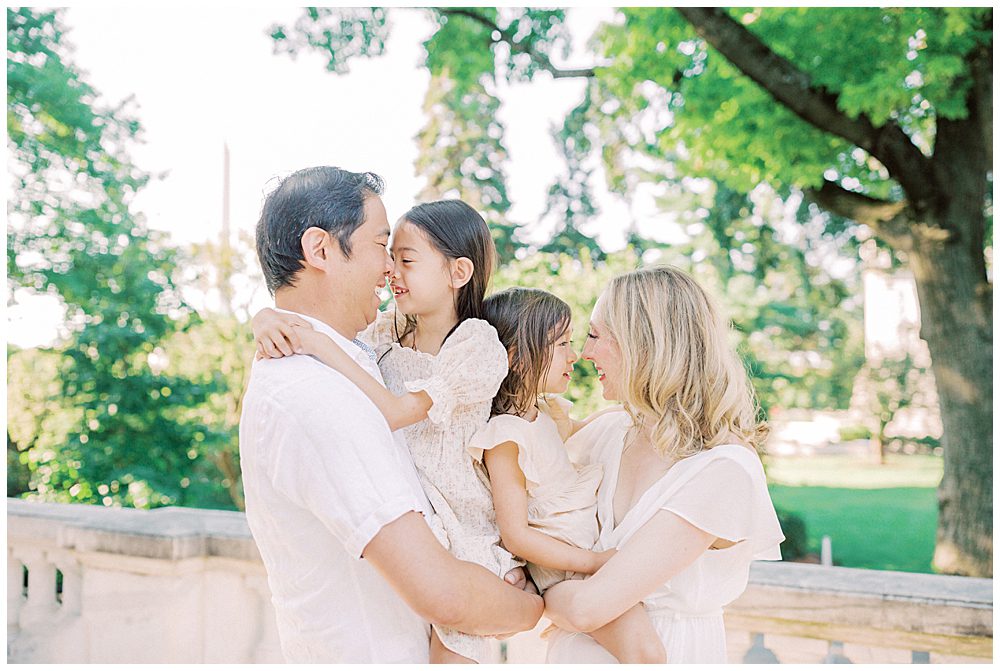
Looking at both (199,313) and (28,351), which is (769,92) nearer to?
(199,313)

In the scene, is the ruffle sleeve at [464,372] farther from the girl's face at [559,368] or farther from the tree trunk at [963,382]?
the tree trunk at [963,382]

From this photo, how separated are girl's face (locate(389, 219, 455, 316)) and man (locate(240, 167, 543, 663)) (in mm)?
140

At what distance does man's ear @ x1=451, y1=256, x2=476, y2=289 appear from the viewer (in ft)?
6.94

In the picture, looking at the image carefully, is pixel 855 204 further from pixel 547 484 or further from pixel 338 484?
pixel 338 484

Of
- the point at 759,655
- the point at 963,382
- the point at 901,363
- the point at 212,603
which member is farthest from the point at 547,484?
the point at 901,363

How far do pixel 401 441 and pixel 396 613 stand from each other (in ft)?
1.19

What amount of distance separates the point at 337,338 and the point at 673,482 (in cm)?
79

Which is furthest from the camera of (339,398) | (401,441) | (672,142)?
(672,142)

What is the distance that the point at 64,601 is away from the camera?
343cm

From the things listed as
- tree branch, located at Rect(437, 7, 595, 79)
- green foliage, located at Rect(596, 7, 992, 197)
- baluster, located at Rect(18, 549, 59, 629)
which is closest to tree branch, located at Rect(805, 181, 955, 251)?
green foliage, located at Rect(596, 7, 992, 197)

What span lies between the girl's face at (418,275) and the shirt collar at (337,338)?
0.26 metres

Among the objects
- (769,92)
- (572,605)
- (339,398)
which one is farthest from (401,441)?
(769,92)

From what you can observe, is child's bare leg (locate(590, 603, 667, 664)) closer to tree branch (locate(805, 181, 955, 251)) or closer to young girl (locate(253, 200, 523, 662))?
young girl (locate(253, 200, 523, 662))

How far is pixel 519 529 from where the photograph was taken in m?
1.92
